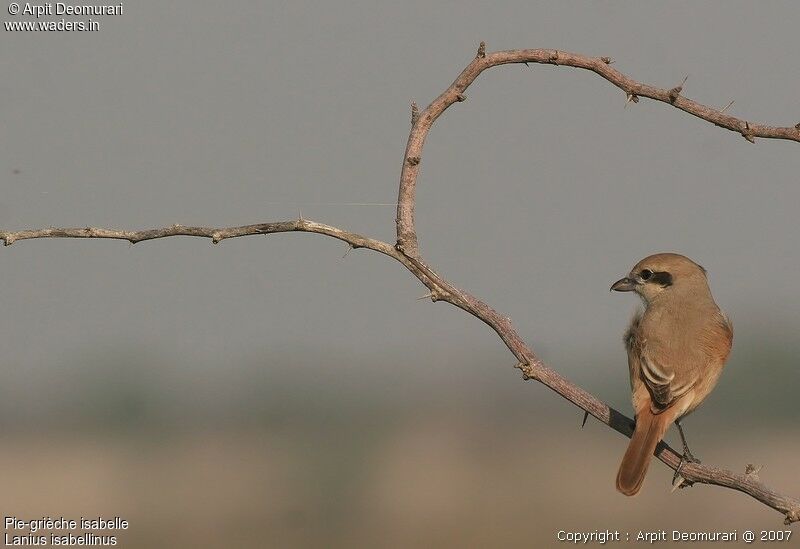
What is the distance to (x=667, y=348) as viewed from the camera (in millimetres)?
5820

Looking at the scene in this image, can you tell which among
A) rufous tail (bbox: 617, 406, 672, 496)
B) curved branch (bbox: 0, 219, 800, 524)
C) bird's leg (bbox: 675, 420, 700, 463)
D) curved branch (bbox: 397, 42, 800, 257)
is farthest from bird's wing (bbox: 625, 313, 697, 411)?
curved branch (bbox: 397, 42, 800, 257)

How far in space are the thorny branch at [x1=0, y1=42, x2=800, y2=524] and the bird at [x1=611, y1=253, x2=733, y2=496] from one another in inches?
50.7

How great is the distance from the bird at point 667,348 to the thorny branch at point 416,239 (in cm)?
129

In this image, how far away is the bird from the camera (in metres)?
5.50

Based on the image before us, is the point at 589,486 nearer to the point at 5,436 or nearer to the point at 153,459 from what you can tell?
the point at 153,459

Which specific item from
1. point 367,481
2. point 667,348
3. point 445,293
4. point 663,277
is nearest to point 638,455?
point 667,348

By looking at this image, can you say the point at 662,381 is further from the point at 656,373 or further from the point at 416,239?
the point at 416,239

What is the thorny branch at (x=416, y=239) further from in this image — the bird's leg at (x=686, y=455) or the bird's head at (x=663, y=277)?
the bird's head at (x=663, y=277)

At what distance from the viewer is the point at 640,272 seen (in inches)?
241

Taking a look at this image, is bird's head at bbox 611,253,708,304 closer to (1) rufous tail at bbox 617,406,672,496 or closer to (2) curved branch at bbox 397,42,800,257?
(1) rufous tail at bbox 617,406,672,496

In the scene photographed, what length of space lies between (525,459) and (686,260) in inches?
1016

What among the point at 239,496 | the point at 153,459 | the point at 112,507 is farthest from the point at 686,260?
the point at 153,459

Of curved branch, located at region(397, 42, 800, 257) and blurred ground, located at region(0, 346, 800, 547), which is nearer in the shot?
curved branch, located at region(397, 42, 800, 257)

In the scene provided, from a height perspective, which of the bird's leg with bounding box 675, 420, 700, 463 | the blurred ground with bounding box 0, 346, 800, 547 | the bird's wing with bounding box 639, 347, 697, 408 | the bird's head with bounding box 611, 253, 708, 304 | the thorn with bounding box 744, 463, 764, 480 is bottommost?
the blurred ground with bounding box 0, 346, 800, 547
